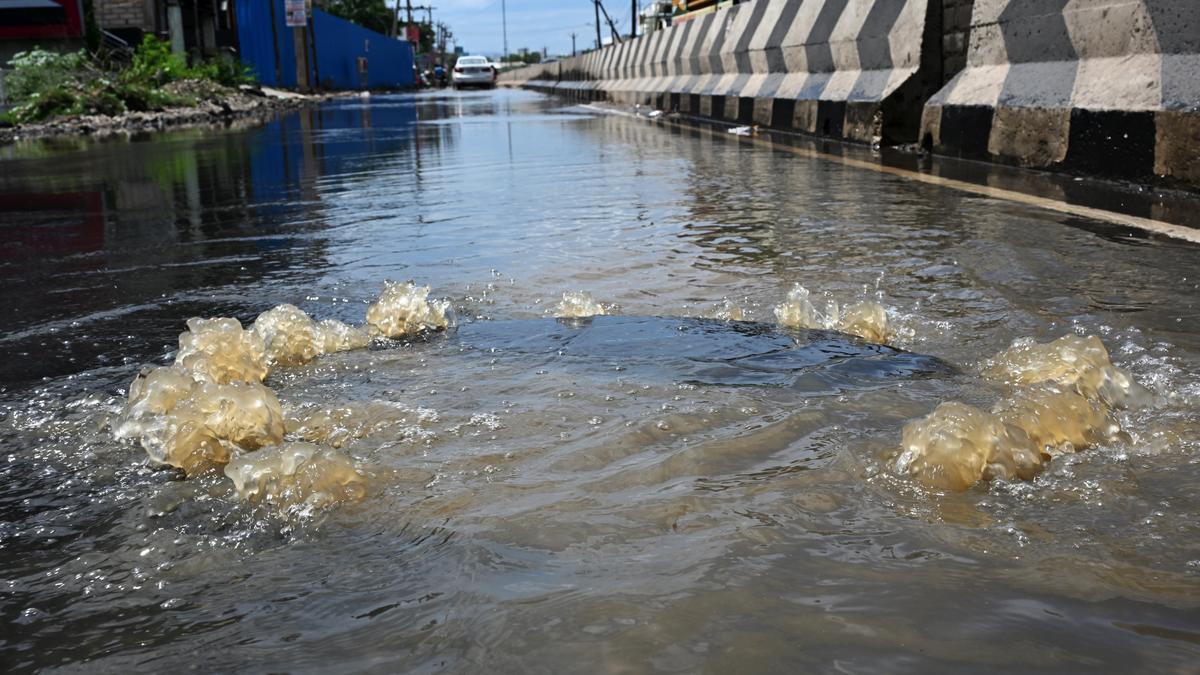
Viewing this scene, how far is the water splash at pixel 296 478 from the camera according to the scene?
1.97 m

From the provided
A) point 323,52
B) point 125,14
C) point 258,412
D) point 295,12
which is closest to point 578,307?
point 258,412

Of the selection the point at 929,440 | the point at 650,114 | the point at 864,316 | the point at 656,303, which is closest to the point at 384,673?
the point at 929,440

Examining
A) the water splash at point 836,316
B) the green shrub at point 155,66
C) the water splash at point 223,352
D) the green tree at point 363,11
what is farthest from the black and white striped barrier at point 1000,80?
the green tree at point 363,11

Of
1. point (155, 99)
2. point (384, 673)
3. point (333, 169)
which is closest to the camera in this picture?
point (384, 673)

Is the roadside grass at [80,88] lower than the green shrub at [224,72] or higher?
lower

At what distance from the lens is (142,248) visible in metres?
5.32

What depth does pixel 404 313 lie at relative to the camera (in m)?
3.46

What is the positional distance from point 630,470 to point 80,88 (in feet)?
74.8

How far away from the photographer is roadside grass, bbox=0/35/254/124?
66.6 ft

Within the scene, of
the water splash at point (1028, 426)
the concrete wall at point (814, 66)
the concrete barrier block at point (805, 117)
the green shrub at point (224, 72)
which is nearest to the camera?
the water splash at point (1028, 426)

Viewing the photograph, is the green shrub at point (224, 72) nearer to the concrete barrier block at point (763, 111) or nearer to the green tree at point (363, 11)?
the concrete barrier block at point (763, 111)

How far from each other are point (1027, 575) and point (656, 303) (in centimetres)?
227

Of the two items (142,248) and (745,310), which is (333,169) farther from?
(745,310)

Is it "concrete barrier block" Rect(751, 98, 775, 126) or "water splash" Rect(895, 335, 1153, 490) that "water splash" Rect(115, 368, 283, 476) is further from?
"concrete barrier block" Rect(751, 98, 775, 126)
